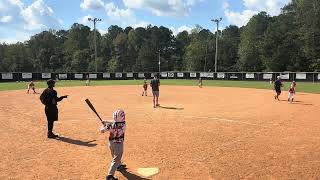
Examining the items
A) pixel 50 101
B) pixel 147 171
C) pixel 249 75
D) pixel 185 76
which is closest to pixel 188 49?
pixel 185 76

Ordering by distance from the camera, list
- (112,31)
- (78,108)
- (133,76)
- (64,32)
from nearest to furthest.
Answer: (78,108) → (133,76) → (112,31) → (64,32)

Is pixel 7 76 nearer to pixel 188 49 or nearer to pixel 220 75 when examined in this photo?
pixel 220 75

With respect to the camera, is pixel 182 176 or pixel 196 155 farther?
pixel 196 155

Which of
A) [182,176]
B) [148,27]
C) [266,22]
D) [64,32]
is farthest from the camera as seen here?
[64,32]

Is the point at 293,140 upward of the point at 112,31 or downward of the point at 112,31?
downward

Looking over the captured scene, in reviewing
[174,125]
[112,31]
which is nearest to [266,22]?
[112,31]

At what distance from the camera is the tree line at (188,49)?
3447 inches

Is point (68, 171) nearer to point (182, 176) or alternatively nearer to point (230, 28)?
point (182, 176)

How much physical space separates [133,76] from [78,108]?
55975 millimetres

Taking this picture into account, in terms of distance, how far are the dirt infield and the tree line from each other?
67.1 metres

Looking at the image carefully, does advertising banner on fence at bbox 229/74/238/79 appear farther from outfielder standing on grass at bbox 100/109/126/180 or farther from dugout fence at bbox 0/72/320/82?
outfielder standing on grass at bbox 100/109/126/180

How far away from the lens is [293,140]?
14.8 metres

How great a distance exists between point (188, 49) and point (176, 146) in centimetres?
11512

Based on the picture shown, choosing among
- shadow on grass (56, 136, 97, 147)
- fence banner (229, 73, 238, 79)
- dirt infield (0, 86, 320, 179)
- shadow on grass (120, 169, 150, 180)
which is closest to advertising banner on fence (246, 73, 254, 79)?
fence banner (229, 73, 238, 79)
